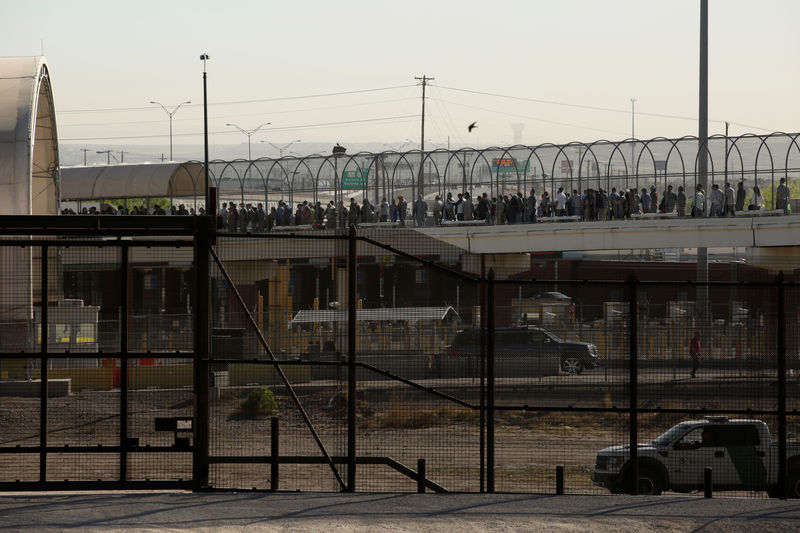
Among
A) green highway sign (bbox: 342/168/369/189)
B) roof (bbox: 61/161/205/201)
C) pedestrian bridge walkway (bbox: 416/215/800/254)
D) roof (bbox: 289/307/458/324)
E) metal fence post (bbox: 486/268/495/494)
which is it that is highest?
roof (bbox: 61/161/205/201)

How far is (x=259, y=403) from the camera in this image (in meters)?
16.5

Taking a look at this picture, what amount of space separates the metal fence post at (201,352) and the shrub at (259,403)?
4.97 m

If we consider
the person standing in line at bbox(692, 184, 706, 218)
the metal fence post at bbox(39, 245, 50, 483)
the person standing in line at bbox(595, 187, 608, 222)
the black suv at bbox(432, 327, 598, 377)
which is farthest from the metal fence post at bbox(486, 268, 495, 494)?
the person standing in line at bbox(595, 187, 608, 222)

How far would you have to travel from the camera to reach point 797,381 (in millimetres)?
12047

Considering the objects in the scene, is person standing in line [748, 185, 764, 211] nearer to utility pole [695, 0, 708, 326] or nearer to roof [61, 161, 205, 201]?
utility pole [695, 0, 708, 326]

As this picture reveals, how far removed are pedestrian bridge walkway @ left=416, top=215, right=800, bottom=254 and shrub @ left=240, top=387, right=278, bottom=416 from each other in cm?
2259

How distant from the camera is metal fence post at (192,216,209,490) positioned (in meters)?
10.6

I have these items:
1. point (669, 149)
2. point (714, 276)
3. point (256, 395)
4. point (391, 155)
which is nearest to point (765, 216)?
point (669, 149)

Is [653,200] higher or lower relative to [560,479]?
higher

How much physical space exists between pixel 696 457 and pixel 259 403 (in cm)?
698

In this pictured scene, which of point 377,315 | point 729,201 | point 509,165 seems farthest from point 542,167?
point 377,315

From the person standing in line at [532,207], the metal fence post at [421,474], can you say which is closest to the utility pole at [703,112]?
the person standing in line at [532,207]

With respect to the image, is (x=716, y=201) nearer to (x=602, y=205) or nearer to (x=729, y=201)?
(x=729, y=201)

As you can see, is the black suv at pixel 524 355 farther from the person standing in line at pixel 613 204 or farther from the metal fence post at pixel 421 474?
the person standing in line at pixel 613 204
